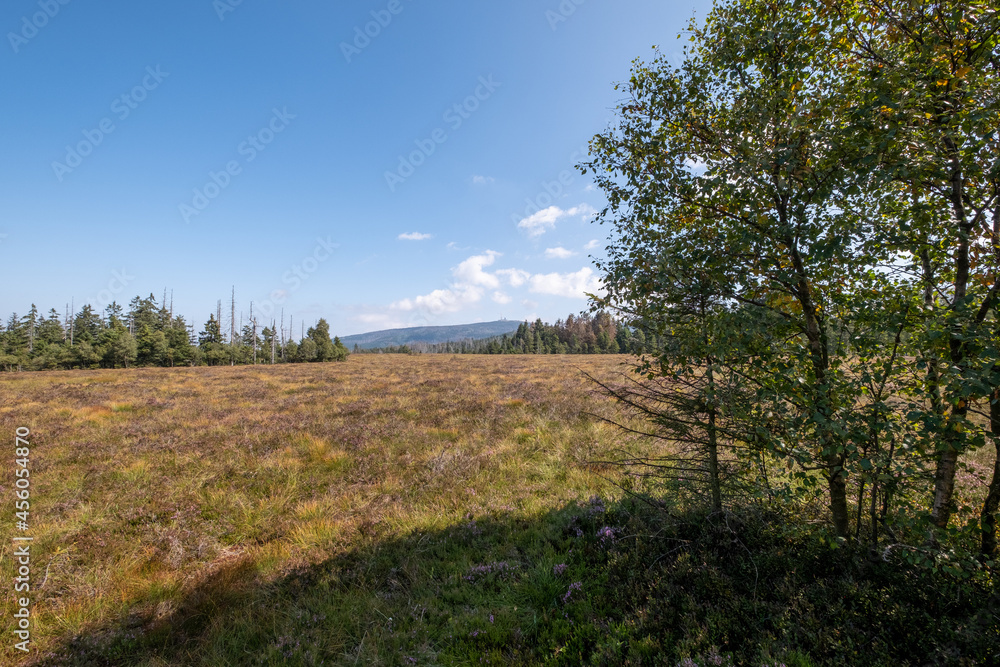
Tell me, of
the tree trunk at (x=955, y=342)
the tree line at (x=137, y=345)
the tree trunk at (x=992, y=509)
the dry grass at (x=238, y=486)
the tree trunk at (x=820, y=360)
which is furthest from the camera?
the tree line at (x=137, y=345)

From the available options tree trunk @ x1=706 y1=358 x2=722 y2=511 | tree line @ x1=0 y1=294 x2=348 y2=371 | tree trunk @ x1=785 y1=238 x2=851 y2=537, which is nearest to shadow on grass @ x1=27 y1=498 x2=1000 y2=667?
tree trunk @ x1=706 y1=358 x2=722 y2=511

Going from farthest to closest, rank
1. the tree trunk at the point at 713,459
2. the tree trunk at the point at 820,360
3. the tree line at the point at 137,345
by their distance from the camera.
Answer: the tree line at the point at 137,345, the tree trunk at the point at 713,459, the tree trunk at the point at 820,360

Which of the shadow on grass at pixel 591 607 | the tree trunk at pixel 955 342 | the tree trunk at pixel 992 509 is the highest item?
the tree trunk at pixel 955 342

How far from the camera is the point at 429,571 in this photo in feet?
16.6

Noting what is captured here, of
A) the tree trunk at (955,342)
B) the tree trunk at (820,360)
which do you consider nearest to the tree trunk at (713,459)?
the tree trunk at (820,360)

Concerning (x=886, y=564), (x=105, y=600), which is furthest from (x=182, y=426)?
(x=886, y=564)

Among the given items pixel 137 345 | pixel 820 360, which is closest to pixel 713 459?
pixel 820 360

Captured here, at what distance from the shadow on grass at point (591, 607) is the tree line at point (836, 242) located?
1.98ft

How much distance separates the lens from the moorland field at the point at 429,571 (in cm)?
339

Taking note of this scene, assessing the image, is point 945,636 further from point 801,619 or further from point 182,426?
point 182,426

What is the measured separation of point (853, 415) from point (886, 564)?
1984mm

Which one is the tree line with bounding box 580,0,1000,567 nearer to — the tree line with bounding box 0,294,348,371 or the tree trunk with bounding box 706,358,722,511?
the tree trunk with bounding box 706,358,722,511

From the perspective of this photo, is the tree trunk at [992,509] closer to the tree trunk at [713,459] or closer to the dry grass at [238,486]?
the tree trunk at [713,459]

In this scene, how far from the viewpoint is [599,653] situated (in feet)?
11.2
